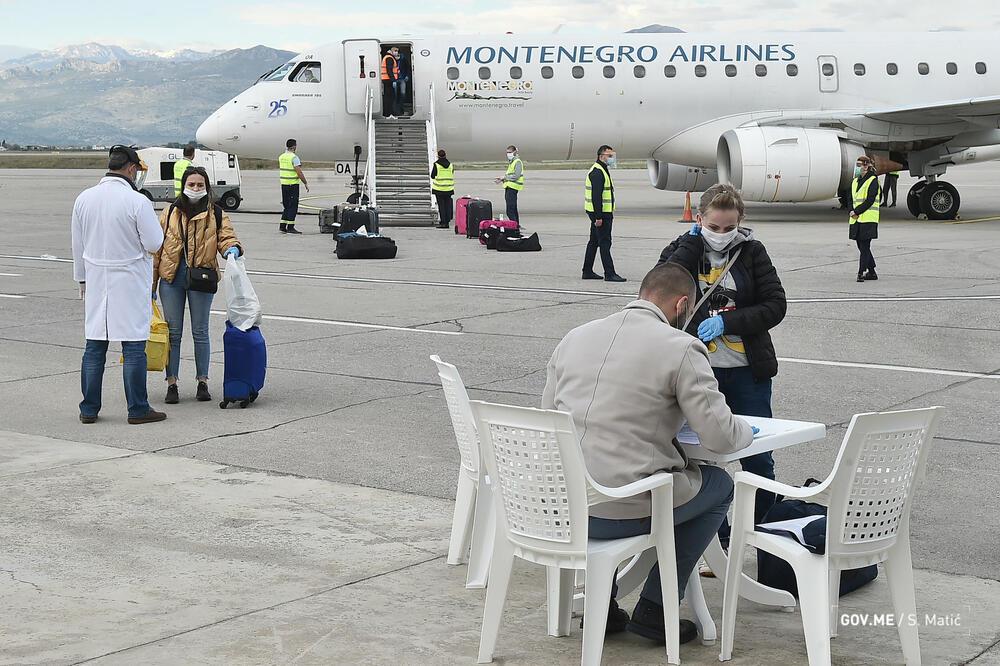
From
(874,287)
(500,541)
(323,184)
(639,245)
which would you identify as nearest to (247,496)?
(500,541)

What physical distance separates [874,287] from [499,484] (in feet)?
40.6

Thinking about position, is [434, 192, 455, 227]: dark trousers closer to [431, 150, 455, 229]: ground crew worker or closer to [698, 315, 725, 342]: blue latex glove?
[431, 150, 455, 229]: ground crew worker

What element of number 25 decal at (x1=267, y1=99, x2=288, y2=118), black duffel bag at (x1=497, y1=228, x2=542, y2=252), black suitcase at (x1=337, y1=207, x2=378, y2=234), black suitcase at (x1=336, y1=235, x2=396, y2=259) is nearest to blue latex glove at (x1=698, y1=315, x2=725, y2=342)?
black suitcase at (x1=336, y1=235, x2=396, y2=259)

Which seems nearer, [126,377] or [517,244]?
[126,377]

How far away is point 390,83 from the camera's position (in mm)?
27297

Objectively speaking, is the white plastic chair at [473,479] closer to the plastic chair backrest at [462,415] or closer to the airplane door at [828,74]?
the plastic chair backrest at [462,415]

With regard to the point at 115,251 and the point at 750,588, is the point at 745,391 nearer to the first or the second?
the point at 750,588

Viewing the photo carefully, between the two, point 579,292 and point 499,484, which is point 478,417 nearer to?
point 499,484

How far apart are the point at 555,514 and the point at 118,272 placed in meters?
5.31

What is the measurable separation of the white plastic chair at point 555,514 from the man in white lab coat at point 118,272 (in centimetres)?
487

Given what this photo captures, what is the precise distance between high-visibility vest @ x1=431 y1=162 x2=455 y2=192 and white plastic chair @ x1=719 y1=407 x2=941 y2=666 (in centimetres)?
2153

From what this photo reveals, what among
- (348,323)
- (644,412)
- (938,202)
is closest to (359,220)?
(348,323)

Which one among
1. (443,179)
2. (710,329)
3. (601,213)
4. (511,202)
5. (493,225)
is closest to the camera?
(710,329)

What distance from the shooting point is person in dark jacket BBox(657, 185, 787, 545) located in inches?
236
